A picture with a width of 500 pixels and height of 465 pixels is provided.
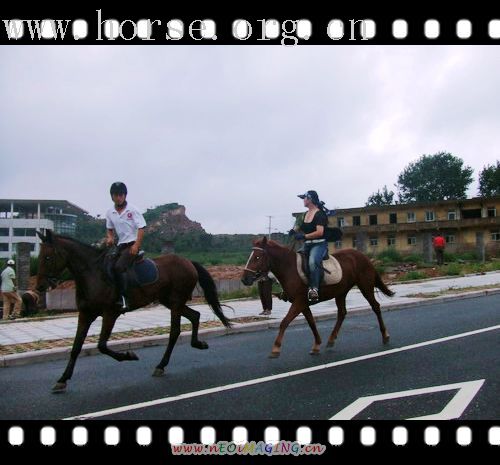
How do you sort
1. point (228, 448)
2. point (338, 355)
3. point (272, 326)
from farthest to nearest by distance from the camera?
1. point (272, 326)
2. point (338, 355)
3. point (228, 448)

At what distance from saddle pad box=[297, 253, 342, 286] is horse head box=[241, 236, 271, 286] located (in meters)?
0.53

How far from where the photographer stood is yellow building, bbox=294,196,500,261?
51.2 meters

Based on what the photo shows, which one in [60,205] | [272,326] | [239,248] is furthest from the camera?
[60,205]

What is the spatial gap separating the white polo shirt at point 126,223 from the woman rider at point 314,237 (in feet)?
8.58

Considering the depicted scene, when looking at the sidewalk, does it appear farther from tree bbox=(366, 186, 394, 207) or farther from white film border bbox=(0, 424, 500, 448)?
tree bbox=(366, 186, 394, 207)

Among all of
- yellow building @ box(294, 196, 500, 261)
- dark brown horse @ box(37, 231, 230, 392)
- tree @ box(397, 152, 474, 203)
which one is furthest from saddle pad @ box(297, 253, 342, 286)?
tree @ box(397, 152, 474, 203)

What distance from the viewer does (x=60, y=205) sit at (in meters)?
69.8

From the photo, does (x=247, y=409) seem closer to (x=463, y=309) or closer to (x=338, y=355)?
(x=338, y=355)

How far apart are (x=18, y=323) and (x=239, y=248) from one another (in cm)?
3333

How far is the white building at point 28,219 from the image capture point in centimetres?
6341

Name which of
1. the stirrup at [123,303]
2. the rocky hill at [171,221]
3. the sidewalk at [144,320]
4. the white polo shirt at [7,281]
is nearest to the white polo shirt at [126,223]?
the stirrup at [123,303]

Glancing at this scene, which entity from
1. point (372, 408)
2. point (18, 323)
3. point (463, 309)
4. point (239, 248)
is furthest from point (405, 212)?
point (372, 408)

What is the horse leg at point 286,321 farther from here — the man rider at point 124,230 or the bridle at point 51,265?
the bridle at point 51,265

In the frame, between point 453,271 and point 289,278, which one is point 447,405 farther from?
point 453,271
